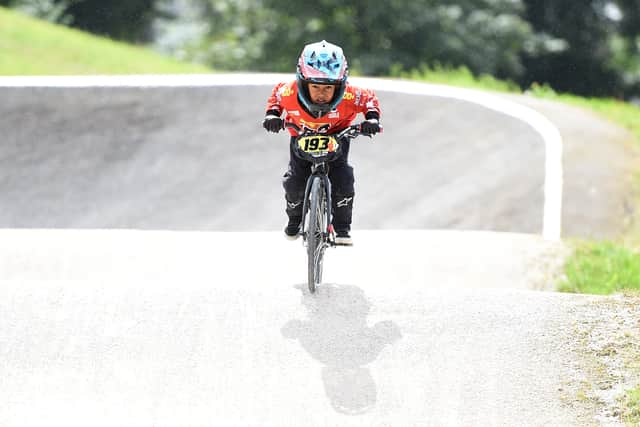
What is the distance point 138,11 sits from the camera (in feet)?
116

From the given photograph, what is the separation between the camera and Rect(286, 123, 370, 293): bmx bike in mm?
7410

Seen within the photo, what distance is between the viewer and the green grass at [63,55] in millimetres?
20922

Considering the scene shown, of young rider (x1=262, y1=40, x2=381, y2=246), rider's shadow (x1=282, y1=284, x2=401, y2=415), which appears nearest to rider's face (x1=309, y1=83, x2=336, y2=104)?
young rider (x1=262, y1=40, x2=381, y2=246)

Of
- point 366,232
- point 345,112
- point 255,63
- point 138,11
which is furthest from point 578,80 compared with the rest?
point 345,112

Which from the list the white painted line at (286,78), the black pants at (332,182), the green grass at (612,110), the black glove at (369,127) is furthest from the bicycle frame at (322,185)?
the green grass at (612,110)

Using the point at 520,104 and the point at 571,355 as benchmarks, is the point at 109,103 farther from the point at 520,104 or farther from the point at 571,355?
the point at 571,355

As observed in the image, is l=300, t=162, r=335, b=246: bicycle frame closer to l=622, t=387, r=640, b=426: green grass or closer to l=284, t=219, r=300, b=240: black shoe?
l=284, t=219, r=300, b=240: black shoe

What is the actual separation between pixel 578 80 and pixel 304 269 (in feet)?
88.0

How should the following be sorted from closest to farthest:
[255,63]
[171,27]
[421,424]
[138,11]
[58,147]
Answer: [421,424]
[58,147]
[255,63]
[171,27]
[138,11]

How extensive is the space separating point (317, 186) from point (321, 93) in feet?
2.38

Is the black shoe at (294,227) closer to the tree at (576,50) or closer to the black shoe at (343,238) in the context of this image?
the black shoe at (343,238)

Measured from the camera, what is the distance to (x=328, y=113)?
7504 millimetres

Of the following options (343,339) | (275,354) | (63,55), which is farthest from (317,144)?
(63,55)

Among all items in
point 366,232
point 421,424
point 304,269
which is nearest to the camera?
point 421,424
